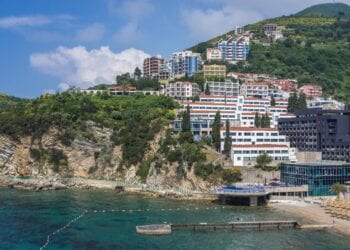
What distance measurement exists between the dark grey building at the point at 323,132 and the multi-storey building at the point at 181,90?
89.6 ft

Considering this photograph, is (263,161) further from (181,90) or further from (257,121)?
(181,90)

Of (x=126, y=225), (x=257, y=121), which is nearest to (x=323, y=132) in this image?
(x=257, y=121)

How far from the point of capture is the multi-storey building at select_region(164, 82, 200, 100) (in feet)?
355

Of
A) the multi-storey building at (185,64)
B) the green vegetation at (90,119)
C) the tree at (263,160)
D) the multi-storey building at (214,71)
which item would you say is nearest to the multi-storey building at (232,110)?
the green vegetation at (90,119)

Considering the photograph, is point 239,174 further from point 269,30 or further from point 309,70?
point 269,30

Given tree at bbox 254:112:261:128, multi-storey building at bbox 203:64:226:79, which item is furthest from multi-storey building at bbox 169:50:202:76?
tree at bbox 254:112:261:128

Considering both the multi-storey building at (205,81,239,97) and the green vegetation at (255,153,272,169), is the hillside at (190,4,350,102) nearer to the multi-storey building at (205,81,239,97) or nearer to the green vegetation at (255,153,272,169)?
the multi-storey building at (205,81,239,97)

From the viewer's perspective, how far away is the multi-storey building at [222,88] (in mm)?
112312

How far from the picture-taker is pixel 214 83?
→ 11312 cm

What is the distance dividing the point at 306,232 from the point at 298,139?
3655cm

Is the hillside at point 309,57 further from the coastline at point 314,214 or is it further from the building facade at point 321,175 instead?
the coastline at point 314,214

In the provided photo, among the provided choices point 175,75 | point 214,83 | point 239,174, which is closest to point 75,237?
point 239,174

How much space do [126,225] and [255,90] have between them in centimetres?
6470

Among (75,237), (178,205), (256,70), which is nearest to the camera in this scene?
(75,237)
